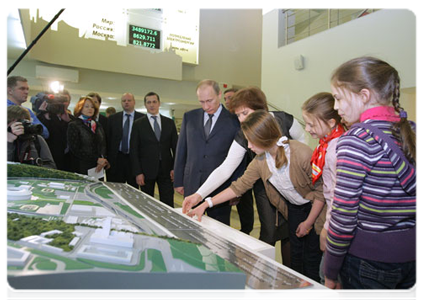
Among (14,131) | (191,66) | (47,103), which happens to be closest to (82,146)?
(47,103)

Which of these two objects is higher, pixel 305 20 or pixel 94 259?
pixel 305 20

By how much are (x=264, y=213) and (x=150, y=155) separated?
1688mm

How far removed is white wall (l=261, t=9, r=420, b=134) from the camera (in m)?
4.80

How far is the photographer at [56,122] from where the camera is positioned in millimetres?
3012

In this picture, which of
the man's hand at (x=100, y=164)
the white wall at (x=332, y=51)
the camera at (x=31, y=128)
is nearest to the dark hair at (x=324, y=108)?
the camera at (x=31, y=128)

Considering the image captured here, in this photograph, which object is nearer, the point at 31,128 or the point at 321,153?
the point at 321,153

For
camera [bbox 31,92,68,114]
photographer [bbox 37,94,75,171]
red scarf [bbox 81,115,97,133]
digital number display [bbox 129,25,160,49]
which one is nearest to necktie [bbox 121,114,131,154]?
red scarf [bbox 81,115,97,133]

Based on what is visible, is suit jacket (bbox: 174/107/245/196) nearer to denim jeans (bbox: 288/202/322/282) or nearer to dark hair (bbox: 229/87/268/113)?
dark hair (bbox: 229/87/268/113)

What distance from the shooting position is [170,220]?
1.22 m

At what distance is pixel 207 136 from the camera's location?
2.33 metres

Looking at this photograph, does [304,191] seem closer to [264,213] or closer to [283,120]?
[264,213]

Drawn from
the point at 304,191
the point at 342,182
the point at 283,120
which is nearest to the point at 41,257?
the point at 342,182

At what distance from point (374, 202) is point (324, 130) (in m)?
0.61

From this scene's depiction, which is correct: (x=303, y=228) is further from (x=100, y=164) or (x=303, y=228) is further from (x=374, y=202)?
(x=100, y=164)
